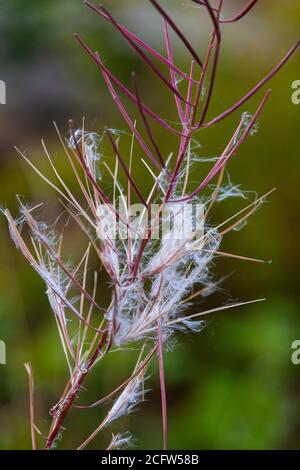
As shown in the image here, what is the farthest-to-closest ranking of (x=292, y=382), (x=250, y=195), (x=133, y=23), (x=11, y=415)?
1. (x=133, y=23)
2. (x=250, y=195)
3. (x=292, y=382)
4. (x=11, y=415)

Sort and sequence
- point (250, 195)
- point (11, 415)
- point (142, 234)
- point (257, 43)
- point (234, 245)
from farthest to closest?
1. point (257, 43)
2. point (250, 195)
3. point (234, 245)
4. point (11, 415)
5. point (142, 234)

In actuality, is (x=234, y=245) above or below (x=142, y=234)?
below

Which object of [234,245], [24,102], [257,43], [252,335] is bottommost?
[252,335]

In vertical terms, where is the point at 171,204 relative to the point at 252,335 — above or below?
above

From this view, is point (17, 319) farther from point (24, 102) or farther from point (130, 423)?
point (24, 102)

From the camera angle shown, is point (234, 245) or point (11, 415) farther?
point (234, 245)

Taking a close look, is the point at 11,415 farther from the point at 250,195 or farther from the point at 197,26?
the point at 197,26

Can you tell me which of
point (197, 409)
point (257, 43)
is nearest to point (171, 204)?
point (197, 409)

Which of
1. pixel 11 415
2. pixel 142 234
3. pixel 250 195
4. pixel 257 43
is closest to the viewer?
pixel 142 234

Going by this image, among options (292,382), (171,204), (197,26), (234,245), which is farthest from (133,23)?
(171,204)
